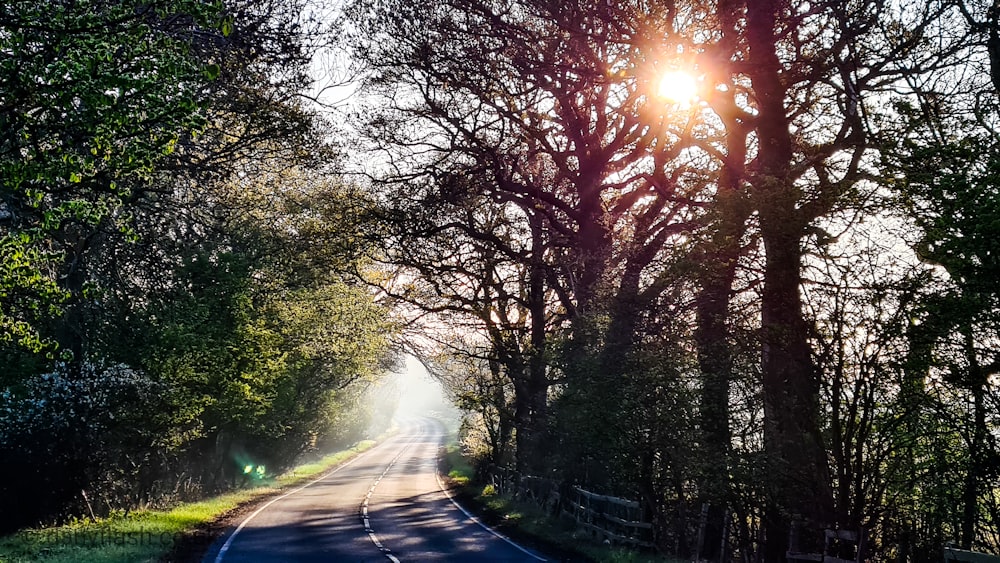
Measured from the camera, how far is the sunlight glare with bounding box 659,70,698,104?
15.1m

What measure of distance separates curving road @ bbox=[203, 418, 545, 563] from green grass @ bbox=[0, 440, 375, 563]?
1.18 meters

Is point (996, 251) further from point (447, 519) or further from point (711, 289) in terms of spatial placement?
point (447, 519)

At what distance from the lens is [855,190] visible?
10766 mm

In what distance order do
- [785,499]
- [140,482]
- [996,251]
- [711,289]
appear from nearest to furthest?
[996,251], [785,499], [711,289], [140,482]

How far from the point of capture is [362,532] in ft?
61.0

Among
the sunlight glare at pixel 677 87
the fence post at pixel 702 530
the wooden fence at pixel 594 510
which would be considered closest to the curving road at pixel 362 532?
the wooden fence at pixel 594 510

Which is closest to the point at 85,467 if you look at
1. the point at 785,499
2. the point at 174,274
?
the point at 174,274

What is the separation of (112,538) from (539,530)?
403 inches

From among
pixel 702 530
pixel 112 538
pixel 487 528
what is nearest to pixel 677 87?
pixel 702 530

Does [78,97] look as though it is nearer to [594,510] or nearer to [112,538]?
[112,538]

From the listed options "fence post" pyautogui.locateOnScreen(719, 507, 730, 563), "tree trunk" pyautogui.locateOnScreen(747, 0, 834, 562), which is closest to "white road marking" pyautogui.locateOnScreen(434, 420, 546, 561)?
"fence post" pyautogui.locateOnScreen(719, 507, 730, 563)

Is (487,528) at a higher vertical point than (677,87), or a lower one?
lower

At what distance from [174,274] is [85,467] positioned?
5841 mm

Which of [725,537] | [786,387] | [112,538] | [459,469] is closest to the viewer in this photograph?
[786,387]
